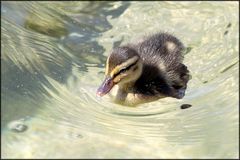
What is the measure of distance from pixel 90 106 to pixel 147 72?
31cm

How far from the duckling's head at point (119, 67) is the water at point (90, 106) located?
17 centimetres

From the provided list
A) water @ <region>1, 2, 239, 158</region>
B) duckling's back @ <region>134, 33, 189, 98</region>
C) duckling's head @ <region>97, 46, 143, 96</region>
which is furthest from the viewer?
duckling's back @ <region>134, 33, 189, 98</region>

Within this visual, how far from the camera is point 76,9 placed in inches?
155

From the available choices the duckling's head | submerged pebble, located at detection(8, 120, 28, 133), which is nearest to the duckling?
the duckling's head

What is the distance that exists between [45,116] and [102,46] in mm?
800

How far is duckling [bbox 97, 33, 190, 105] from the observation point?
111 inches

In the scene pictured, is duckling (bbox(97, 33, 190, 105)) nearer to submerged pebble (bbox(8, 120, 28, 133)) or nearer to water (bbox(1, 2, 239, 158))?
water (bbox(1, 2, 239, 158))

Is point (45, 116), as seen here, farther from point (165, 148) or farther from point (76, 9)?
point (76, 9)

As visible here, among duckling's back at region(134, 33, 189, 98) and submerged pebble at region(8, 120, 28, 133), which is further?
duckling's back at region(134, 33, 189, 98)

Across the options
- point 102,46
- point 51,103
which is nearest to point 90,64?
point 102,46

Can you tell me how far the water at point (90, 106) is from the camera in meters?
2.90

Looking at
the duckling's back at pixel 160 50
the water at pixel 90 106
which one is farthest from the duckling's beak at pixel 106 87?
the duckling's back at pixel 160 50

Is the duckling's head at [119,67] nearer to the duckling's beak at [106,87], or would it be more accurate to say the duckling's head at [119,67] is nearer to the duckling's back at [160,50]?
the duckling's beak at [106,87]

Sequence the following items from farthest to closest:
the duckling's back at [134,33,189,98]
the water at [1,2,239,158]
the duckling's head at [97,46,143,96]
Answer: the duckling's back at [134,33,189,98] < the water at [1,2,239,158] < the duckling's head at [97,46,143,96]
